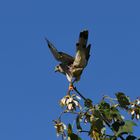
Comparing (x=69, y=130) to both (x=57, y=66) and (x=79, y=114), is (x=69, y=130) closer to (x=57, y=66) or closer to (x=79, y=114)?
(x=79, y=114)

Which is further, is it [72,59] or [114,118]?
[114,118]

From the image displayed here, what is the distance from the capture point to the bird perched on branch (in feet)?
12.9

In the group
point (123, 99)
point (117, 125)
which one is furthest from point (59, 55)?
point (117, 125)

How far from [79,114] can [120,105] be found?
1.01ft

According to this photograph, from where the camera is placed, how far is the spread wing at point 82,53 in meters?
3.93

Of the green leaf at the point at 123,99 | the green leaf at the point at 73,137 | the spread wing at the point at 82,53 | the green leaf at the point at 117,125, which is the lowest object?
the green leaf at the point at 73,137

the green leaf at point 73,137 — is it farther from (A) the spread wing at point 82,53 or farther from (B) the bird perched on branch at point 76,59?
(A) the spread wing at point 82,53

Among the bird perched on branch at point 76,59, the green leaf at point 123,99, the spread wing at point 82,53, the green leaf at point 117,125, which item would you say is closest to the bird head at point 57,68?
the bird perched on branch at point 76,59

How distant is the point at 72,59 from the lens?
13.1ft

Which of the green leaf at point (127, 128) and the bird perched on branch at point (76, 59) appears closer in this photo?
the bird perched on branch at point (76, 59)

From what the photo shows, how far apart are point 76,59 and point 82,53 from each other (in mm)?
59

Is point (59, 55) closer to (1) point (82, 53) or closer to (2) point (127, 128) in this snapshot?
(1) point (82, 53)

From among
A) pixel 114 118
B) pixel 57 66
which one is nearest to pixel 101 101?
pixel 114 118

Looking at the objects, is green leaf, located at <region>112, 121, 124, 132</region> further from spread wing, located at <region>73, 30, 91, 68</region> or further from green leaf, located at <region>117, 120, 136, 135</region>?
spread wing, located at <region>73, 30, 91, 68</region>
